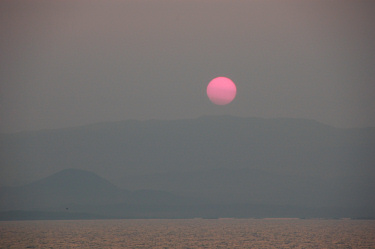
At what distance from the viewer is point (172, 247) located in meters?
97.7

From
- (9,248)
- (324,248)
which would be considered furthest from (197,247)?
(9,248)

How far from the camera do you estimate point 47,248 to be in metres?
96.9

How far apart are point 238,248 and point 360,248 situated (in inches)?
861

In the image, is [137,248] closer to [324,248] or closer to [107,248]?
[107,248]

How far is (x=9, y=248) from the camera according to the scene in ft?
317

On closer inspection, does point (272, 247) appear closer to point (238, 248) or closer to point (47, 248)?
point (238, 248)

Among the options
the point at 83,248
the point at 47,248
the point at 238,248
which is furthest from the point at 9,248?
the point at 238,248

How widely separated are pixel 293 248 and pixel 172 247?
864 inches

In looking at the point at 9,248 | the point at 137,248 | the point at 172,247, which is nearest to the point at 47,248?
the point at 9,248

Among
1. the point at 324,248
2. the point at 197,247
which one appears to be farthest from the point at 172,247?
the point at 324,248

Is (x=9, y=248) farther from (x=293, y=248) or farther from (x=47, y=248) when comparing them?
(x=293, y=248)

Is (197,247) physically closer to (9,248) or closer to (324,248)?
(324,248)

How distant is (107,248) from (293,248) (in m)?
33.3

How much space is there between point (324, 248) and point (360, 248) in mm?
6546
